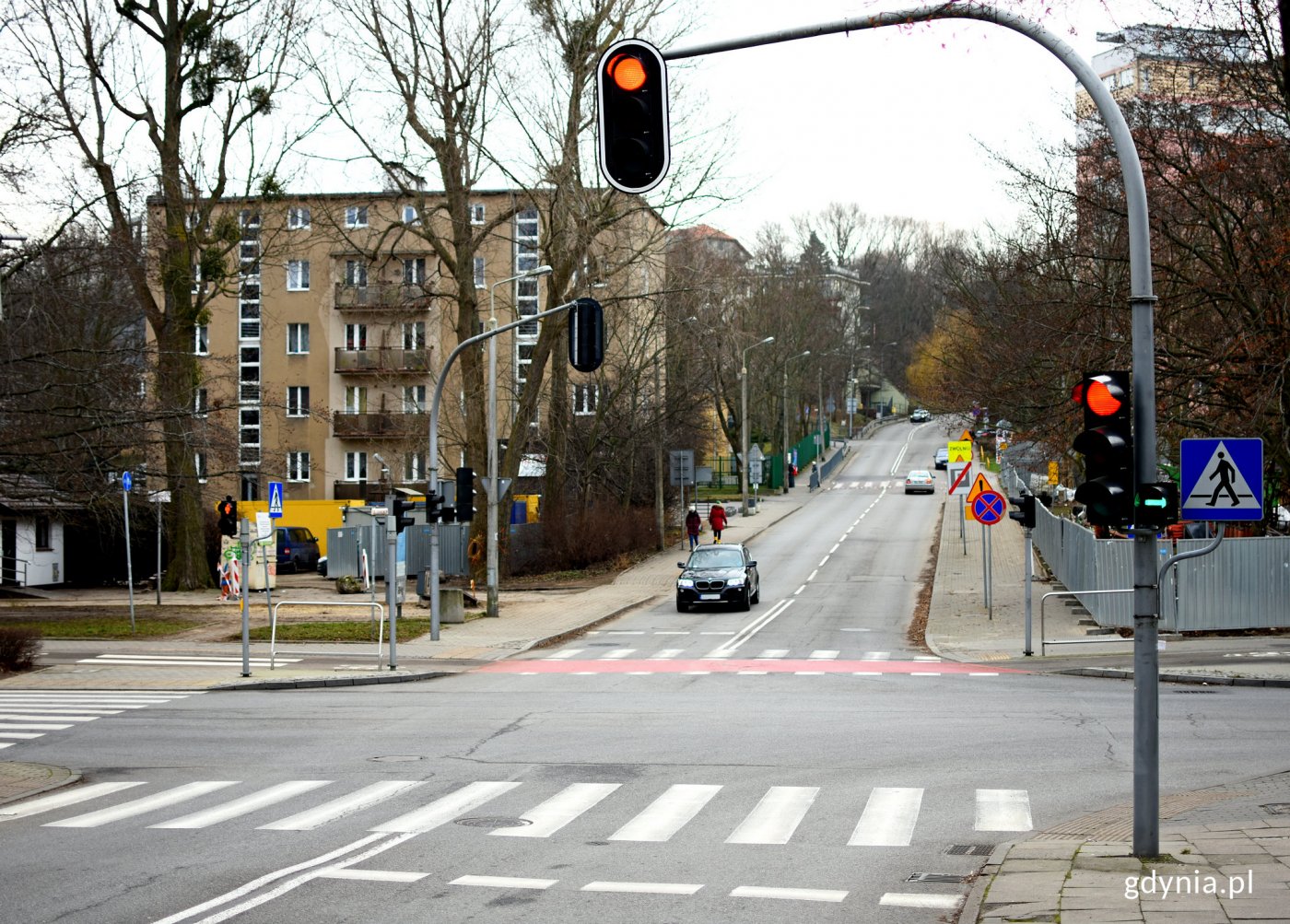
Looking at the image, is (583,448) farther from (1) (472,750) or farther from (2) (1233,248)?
(1) (472,750)

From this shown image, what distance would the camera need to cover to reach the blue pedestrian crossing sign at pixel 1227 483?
10.8 m

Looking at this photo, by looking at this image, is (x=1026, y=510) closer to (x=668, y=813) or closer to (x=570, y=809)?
(x=668, y=813)

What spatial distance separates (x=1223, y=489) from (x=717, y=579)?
2421cm

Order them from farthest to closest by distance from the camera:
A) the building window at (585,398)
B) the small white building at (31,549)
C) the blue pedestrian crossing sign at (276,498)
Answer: the building window at (585,398), the small white building at (31,549), the blue pedestrian crossing sign at (276,498)

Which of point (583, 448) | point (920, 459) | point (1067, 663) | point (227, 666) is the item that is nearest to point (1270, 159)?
point (1067, 663)

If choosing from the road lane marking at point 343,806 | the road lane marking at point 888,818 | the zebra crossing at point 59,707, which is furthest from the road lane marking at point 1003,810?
the zebra crossing at point 59,707

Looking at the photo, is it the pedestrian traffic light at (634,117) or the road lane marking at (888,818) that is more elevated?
the pedestrian traffic light at (634,117)

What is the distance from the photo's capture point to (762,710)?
18.1 m

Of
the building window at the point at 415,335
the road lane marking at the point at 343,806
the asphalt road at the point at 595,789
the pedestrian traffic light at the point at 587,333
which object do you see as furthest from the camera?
the building window at the point at 415,335

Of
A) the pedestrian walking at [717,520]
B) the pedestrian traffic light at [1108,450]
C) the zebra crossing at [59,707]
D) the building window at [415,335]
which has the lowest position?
the zebra crossing at [59,707]

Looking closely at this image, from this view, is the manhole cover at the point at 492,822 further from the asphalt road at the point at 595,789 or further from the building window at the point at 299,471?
the building window at the point at 299,471

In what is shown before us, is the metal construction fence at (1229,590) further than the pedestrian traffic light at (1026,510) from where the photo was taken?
Yes

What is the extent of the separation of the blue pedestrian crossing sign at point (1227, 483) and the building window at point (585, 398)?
1721 inches

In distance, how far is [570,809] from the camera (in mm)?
11820
